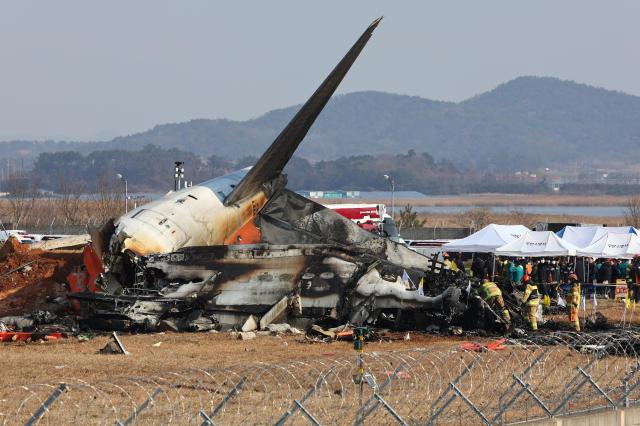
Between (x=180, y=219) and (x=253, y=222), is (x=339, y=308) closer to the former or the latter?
(x=180, y=219)

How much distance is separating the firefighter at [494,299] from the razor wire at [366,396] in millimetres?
10224

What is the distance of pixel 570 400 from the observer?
794 inches

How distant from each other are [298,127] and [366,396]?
A: 84.5 feet

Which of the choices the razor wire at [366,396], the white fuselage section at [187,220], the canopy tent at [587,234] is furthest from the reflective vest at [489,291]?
the canopy tent at [587,234]

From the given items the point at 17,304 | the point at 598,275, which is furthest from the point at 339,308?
the point at 598,275

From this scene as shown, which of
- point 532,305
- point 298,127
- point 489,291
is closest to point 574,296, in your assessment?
point 532,305

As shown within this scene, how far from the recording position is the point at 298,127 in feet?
153

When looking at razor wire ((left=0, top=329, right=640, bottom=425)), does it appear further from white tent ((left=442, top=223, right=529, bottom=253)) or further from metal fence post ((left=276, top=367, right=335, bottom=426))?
white tent ((left=442, top=223, right=529, bottom=253))

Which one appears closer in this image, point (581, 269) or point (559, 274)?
point (559, 274)

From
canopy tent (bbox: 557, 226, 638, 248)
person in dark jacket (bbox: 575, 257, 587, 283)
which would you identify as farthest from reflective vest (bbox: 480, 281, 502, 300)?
canopy tent (bbox: 557, 226, 638, 248)

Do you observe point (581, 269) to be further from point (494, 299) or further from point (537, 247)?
point (494, 299)

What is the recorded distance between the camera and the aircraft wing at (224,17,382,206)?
46.4 m

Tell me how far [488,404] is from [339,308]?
678 inches

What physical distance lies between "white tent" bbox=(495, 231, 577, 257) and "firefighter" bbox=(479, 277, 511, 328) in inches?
757
